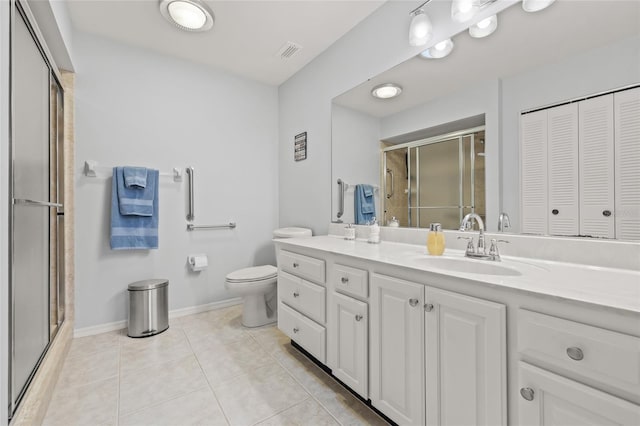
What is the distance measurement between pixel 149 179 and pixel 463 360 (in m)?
2.49

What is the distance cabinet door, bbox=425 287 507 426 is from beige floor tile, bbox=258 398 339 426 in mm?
516

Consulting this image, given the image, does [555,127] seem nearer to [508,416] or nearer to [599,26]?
[599,26]

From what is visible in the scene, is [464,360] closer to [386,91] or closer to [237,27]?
[386,91]

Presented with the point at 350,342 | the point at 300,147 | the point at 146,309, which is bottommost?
the point at 146,309

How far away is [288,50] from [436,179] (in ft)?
5.80

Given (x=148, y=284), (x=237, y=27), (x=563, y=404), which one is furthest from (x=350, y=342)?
(x=237, y=27)

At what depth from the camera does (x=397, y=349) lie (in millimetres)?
1141

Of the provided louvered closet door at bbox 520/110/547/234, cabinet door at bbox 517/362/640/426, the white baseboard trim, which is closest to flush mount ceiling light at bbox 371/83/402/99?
louvered closet door at bbox 520/110/547/234

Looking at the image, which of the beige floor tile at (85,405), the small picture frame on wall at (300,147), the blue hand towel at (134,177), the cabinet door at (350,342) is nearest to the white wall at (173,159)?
the blue hand towel at (134,177)

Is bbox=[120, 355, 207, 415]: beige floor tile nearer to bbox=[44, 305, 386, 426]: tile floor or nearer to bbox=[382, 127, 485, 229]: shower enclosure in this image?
bbox=[44, 305, 386, 426]: tile floor

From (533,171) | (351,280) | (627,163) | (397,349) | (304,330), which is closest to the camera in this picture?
(627,163)

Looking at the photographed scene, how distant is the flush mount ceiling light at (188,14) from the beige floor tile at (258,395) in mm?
2419

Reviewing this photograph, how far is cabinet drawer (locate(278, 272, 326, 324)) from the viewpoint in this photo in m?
1.58

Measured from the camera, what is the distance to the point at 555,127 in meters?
1.20
